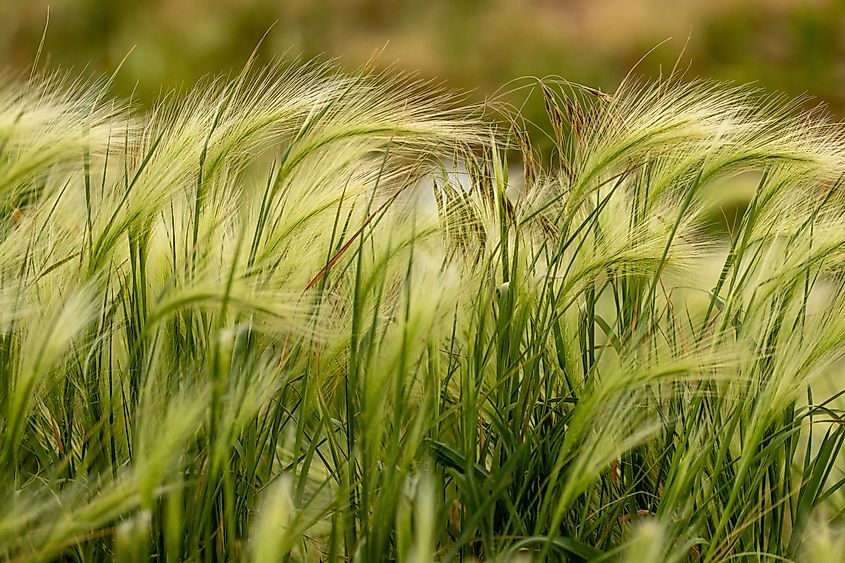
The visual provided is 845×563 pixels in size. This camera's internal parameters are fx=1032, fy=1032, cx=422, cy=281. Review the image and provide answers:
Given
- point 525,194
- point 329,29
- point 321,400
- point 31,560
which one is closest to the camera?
point 31,560

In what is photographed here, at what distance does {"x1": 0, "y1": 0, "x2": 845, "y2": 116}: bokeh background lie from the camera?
4.73 metres

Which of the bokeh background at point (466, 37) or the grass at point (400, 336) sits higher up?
the bokeh background at point (466, 37)

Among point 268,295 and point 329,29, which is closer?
point 268,295

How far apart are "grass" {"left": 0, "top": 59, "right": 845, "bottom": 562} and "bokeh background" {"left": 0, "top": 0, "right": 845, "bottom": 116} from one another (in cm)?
356

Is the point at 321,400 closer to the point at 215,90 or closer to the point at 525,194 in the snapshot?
the point at 525,194

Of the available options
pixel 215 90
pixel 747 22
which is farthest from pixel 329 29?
pixel 215 90

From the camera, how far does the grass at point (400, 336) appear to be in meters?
0.81

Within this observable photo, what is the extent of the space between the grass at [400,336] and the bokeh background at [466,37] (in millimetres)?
3556

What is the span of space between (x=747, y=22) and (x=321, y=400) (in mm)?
5048

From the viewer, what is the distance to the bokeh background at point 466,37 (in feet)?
15.5

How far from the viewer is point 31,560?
685 mm

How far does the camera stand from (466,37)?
5188 mm

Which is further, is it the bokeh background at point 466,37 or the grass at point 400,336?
the bokeh background at point 466,37

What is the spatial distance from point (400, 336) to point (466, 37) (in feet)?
15.1
